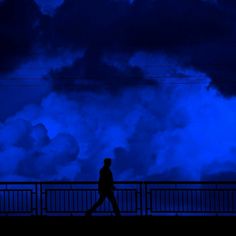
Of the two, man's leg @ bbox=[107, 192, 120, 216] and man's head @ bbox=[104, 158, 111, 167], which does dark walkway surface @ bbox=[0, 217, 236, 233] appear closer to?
man's leg @ bbox=[107, 192, 120, 216]

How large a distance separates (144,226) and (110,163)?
2.54 meters

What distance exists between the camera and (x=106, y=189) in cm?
1545

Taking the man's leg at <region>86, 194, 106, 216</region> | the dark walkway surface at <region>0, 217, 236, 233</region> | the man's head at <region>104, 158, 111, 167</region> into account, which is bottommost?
the dark walkway surface at <region>0, 217, 236, 233</region>

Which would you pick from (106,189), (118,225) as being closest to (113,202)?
(106,189)

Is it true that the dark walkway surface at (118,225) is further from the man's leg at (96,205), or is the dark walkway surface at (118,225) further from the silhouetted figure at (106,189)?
the silhouetted figure at (106,189)

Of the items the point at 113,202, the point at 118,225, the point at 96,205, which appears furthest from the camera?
the point at 113,202

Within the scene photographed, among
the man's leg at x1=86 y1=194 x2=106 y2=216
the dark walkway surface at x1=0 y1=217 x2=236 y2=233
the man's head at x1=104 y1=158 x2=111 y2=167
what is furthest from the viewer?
the man's head at x1=104 y1=158 x2=111 y2=167

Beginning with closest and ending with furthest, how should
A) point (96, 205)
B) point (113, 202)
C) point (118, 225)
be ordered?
point (118, 225) < point (96, 205) < point (113, 202)

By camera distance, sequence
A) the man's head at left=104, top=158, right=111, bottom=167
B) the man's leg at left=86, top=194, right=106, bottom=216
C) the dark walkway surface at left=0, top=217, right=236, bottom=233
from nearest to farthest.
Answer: the dark walkway surface at left=0, top=217, right=236, bottom=233 → the man's leg at left=86, top=194, right=106, bottom=216 → the man's head at left=104, top=158, right=111, bottom=167

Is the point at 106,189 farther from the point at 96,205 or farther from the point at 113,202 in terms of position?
the point at 96,205

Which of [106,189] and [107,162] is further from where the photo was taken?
[107,162]

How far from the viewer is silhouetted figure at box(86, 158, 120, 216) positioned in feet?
50.6

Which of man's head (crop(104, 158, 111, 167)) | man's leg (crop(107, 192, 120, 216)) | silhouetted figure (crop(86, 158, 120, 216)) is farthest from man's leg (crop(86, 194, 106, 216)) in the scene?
man's head (crop(104, 158, 111, 167))

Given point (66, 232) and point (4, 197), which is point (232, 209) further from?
point (4, 197)
